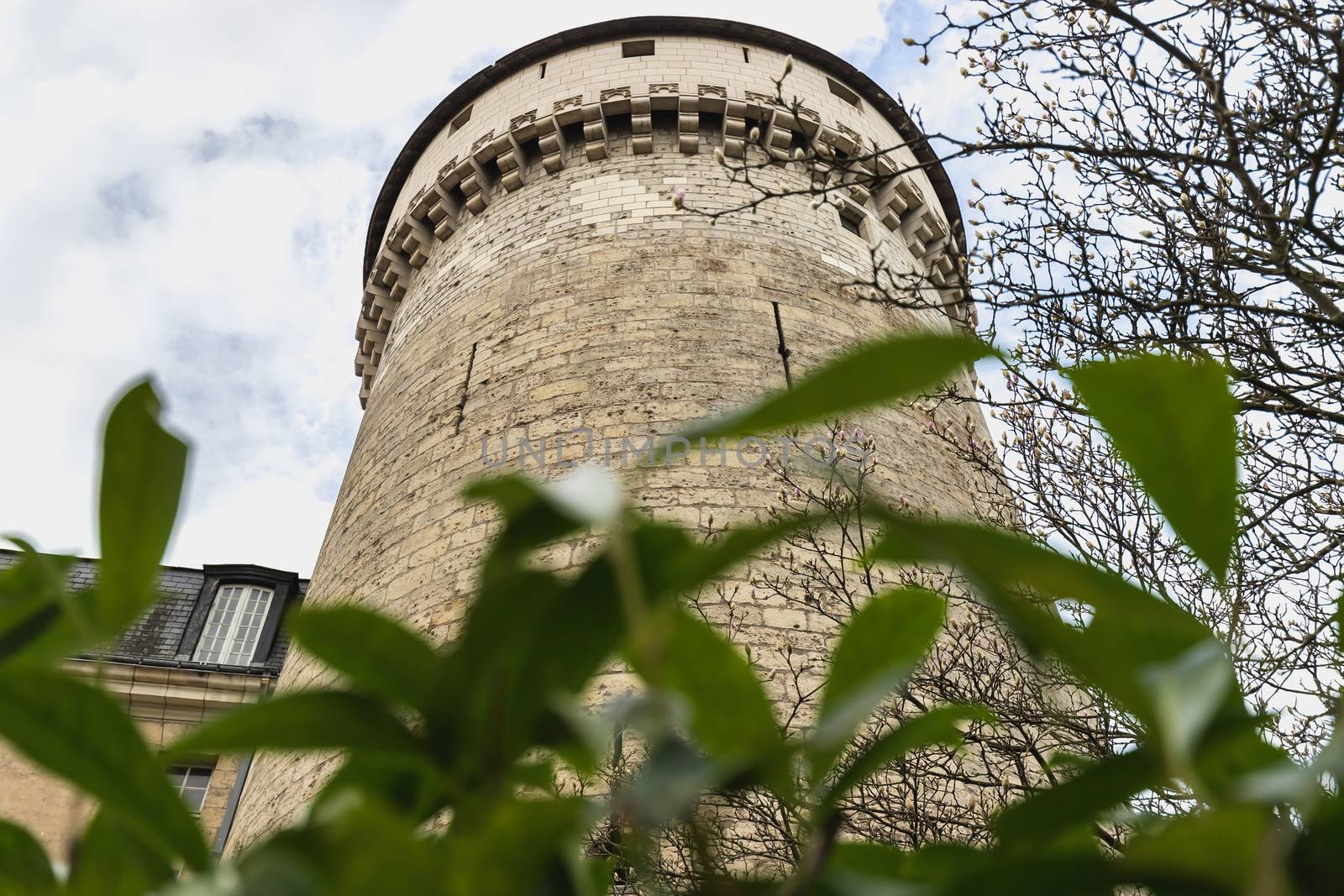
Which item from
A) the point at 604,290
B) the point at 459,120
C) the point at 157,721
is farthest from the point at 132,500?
the point at 157,721

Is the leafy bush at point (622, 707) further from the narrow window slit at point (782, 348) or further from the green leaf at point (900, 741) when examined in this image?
the narrow window slit at point (782, 348)

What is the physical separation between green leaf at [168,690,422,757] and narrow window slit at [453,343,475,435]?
23.7 ft

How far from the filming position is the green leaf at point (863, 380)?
15.7 inches

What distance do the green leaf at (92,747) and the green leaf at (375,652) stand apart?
0.31 feet

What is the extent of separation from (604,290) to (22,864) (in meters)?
7.75

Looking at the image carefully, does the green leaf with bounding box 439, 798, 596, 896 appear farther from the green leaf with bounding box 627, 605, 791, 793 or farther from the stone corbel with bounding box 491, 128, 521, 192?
the stone corbel with bounding box 491, 128, 521, 192

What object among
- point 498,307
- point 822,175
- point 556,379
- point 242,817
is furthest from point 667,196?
point 242,817

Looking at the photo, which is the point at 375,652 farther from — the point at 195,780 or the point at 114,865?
the point at 195,780

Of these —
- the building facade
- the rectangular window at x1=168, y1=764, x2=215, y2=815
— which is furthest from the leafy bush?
the rectangular window at x1=168, y1=764, x2=215, y2=815

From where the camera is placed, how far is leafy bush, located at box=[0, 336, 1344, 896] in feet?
1.30

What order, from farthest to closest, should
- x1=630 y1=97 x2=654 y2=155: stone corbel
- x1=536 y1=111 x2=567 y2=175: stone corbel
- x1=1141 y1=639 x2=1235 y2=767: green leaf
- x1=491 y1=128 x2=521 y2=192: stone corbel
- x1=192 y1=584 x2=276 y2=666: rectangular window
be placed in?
x1=192 y1=584 x2=276 y2=666: rectangular window
x1=491 y1=128 x2=521 y2=192: stone corbel
x1=536 y1=111 x2=567 y2=175: stone corbel
x1=630 y1=97 x2=654 y2=155: stone corbel
x1=1141 y1=639 x2=1235 y2=767: green leaf

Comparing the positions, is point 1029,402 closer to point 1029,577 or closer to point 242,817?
point 1029,577

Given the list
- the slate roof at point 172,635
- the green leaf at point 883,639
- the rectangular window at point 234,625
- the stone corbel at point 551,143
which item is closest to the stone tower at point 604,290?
the stone corbel at point 551,143

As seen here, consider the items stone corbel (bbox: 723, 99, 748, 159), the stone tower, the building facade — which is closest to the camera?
the stone tower
